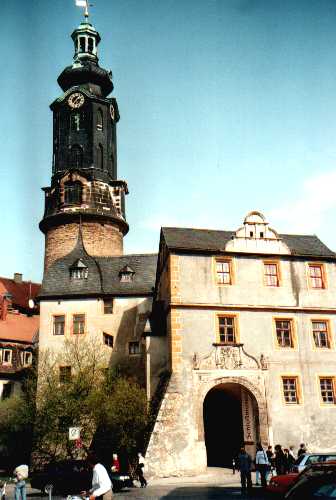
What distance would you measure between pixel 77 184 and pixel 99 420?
25264 millimetres

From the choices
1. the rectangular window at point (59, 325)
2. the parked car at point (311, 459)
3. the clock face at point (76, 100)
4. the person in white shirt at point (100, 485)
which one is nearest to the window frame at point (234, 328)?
the parked car at point (311, 459)

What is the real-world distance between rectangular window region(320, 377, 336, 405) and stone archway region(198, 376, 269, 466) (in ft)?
10.9

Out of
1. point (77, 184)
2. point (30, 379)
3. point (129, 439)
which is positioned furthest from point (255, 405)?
point (77, 184)

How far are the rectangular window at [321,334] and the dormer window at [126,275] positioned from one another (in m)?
14.0

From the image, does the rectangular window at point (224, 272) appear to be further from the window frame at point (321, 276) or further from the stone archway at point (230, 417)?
the stone archway at point (230, 417)

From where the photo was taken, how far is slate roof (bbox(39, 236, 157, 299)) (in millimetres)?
36906

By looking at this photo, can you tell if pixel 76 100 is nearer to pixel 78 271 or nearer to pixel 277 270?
pixel 78 271

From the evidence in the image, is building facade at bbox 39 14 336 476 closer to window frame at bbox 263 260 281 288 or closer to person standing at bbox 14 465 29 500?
window frame at bbox 263 260 281 288

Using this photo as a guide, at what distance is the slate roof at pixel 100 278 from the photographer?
3691 cm

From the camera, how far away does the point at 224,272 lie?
29906mm

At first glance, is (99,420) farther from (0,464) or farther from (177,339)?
(0,464)

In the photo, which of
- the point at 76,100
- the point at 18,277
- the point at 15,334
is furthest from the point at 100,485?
the point at 18,277

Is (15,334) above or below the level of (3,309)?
below

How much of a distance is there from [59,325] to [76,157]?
64.6 feet
